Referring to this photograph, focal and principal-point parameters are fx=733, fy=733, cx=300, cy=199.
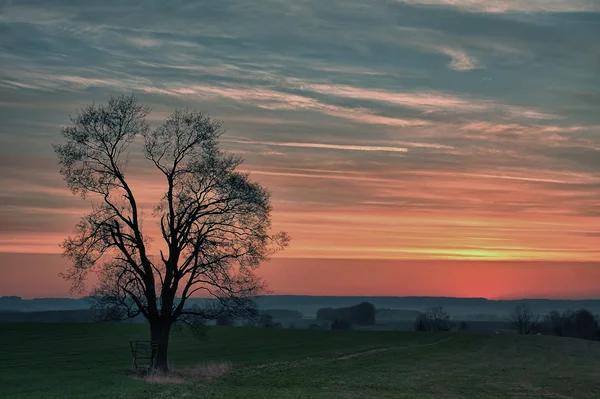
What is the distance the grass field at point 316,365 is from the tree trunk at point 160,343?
2.88m

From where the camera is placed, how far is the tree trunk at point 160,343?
49562 millimetres

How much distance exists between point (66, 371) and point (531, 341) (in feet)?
200

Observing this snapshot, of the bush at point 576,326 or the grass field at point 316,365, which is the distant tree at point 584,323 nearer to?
the bush at point 576,326

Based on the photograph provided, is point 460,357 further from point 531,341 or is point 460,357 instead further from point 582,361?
point 531,341

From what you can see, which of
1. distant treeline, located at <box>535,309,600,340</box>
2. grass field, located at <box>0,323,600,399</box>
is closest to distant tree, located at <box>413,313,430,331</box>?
distant treeline, located at <box>535,309,600,340</box>

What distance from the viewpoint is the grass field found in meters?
40.1

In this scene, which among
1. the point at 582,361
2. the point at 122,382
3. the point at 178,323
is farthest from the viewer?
the point at 582,361

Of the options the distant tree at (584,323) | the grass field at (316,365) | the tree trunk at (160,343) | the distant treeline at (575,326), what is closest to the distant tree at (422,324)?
the distant treeline at (575,326)

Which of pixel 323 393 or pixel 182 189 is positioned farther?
pixel 182 189

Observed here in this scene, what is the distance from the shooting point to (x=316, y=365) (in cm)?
5847

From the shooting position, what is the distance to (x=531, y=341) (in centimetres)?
9206

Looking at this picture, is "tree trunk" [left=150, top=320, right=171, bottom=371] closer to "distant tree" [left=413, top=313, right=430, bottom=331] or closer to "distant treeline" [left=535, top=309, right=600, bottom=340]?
"distant tree" [left=413, top=313, right=430, bottom=331]

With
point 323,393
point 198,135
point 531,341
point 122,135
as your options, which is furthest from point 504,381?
point 531,341

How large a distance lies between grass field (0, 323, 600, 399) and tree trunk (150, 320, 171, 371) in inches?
113
